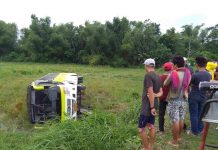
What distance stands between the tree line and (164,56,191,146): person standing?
123 feet

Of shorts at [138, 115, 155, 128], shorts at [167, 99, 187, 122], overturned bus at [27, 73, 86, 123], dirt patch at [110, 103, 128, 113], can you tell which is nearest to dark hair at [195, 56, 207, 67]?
shorts at [167, 99, 187, 122]

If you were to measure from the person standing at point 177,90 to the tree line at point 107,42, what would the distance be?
37.5 metres

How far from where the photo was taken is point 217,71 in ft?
31.9

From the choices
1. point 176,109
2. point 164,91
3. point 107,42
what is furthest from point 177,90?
point 107,42

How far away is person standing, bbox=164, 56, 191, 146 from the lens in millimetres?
7207

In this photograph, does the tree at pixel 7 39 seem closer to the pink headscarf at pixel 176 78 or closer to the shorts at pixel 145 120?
the pink headscarf at pixel 176 78

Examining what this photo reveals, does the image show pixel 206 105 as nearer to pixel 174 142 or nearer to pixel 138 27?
pixel 174 142

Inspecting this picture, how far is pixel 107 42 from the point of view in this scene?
1852 inches

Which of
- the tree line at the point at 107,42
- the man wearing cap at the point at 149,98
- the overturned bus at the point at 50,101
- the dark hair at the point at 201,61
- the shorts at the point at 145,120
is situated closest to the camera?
the man wearing cap at the point at 149,98

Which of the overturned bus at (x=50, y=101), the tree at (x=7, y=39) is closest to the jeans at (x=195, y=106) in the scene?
the overturned bus at (x=50, y=101)

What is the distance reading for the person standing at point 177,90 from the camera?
7.21m

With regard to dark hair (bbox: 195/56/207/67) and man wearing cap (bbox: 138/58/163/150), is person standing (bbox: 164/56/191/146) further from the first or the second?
man wearing cap (bbox: 138/58/163/150)

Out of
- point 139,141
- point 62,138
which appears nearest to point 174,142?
point 139,141

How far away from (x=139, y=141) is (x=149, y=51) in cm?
3995
